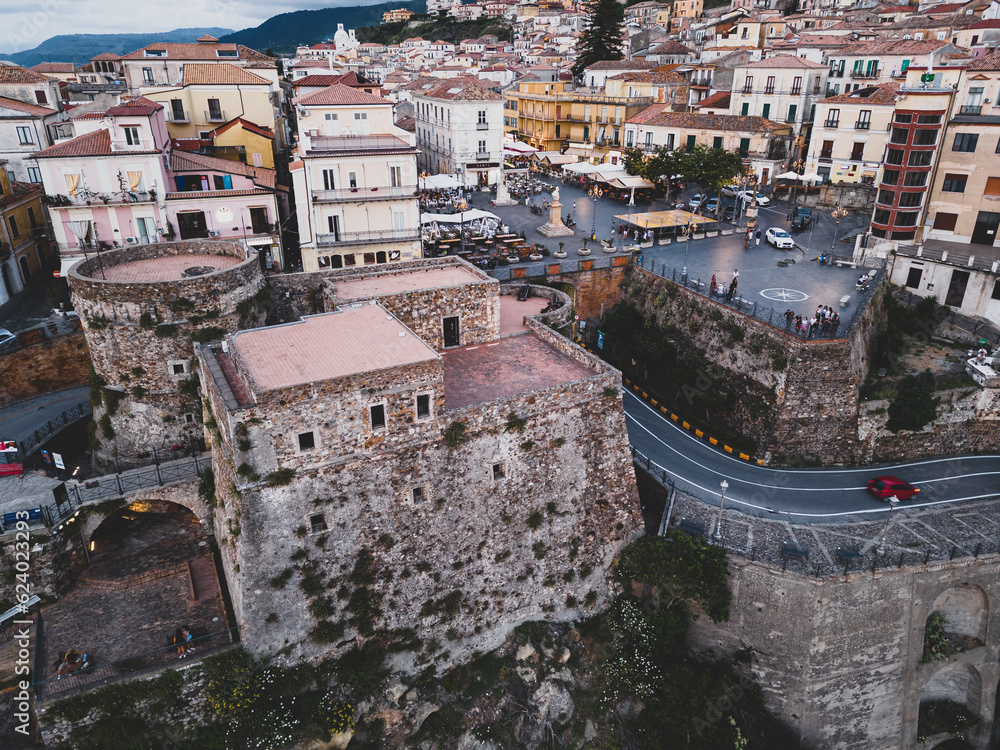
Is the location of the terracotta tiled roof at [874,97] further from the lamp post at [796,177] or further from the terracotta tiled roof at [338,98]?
the terracotta tiled roof at [338,98]

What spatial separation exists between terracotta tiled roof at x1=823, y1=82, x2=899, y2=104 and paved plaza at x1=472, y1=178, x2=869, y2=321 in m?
9.27

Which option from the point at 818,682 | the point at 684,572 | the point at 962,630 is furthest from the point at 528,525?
the point at 962,630

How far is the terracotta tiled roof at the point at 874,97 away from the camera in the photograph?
53.6 m

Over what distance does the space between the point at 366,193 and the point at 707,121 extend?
3896cm

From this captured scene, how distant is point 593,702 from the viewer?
25.1 meters

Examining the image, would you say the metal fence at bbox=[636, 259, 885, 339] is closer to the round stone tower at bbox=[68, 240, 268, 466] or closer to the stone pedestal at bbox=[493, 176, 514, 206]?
the stone pedestal at bbox=[493, 176, 514, 206]

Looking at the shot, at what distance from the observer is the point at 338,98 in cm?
4575

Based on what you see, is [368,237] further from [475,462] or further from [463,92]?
[463,92]

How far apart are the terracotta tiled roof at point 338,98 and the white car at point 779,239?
29256 millimetres

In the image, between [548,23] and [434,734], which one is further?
[548,23]

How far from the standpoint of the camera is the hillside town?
69.9 feet

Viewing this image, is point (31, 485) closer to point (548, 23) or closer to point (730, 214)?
point (730, 214)

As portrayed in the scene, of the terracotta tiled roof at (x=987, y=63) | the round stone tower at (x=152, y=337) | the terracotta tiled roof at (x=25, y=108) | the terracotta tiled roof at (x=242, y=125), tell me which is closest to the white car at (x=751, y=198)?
the terracotta tiled roof at (x=987, y=63)

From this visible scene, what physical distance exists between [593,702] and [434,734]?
6.28 m
